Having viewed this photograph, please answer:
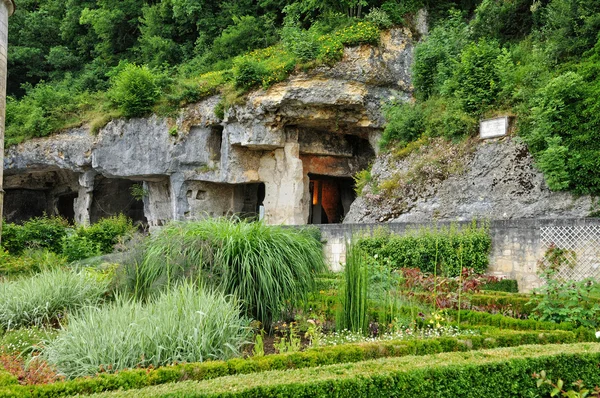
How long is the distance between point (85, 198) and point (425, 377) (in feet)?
85.4

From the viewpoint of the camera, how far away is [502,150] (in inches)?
585

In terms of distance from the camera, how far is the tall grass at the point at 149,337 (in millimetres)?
5094

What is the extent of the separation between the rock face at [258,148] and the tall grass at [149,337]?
462 inches

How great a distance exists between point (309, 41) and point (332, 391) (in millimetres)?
17228

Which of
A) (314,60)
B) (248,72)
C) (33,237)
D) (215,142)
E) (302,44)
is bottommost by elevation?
(33,237)

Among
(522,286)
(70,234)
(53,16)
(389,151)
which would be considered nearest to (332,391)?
(522,286)

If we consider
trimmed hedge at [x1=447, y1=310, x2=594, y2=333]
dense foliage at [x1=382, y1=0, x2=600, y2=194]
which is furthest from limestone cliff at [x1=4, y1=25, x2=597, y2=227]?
trimmed hedge at [x1=447, y1=310, x2=594, y2=333]

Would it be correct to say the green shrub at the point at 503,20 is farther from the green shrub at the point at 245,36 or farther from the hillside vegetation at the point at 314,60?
the green shrub at the point at 245,36

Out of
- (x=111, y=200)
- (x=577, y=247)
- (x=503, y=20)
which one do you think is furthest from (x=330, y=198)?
(x=577, y=247)

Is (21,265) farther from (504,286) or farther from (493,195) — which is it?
(493,195)

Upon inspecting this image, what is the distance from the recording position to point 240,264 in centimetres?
712

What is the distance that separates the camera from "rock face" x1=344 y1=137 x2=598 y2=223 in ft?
43.8

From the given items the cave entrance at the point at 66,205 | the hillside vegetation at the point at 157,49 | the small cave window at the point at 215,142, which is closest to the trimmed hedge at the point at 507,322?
the hillside vegetation at the point at 157,49

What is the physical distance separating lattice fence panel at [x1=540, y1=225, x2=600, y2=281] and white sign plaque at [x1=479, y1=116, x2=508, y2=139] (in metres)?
4.91
